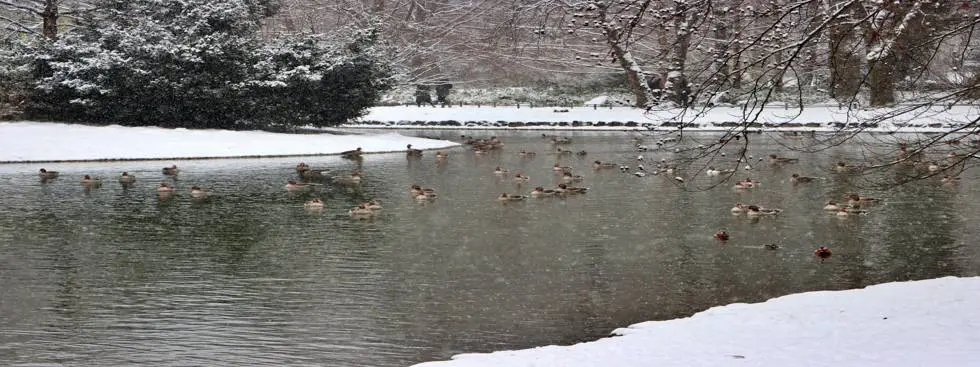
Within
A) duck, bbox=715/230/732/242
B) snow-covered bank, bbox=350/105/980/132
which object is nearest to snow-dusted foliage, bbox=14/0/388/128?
snow-covered bank, bbox=350/105/980/132

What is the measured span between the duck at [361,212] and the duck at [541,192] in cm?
368

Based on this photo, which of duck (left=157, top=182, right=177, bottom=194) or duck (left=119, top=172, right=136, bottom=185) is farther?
duck (left=119, top=172, right=136, bottom=185)

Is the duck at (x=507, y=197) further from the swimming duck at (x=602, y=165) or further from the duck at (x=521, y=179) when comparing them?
the swimming duck at (x=602, y=165)

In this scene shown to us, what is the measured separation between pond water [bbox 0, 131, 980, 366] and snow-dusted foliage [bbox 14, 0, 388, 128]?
1078 cm

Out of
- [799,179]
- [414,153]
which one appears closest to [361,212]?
[799,179]

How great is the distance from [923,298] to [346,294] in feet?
18.1

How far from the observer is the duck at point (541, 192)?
19.9 metres

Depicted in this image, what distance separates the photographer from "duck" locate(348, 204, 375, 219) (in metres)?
17.2

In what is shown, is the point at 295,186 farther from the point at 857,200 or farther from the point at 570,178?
the point at 857,200

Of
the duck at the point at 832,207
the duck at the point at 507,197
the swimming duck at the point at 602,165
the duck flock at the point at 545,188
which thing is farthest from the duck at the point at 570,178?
the duck at the point at 832,207

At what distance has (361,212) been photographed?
17344 mm

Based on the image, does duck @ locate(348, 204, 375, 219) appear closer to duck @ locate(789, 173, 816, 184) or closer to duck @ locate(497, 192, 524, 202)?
duck @ locate(497, 192, 524, 202)

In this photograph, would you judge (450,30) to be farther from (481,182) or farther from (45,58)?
(481,182)

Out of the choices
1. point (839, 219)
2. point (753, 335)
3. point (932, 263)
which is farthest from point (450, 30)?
point (753, 335)
